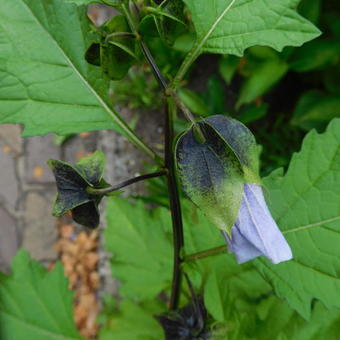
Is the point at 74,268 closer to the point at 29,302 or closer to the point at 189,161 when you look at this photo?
the point at 29,302

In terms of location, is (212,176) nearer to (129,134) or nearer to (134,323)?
(129,134)

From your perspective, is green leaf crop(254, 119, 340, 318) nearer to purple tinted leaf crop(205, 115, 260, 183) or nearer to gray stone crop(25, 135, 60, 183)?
purple tinted leaf crop(205, 115, 260, 183)

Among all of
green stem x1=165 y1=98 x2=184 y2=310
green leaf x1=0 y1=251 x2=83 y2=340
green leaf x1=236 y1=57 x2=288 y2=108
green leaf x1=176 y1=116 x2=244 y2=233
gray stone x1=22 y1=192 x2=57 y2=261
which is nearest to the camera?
green leaf x1=176 y1=116 x2=244 y2=233

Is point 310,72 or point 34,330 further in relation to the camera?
point 310,72

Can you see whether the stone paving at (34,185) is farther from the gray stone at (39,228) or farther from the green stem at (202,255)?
the green stem at (202,255)

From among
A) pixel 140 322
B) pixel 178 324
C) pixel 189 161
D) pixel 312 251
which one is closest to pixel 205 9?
pixel 189 161

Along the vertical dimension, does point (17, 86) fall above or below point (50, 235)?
above

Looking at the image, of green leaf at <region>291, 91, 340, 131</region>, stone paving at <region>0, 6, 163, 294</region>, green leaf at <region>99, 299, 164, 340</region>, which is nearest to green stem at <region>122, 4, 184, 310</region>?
green leaf at <region>99, 299, 164, 340</region>
